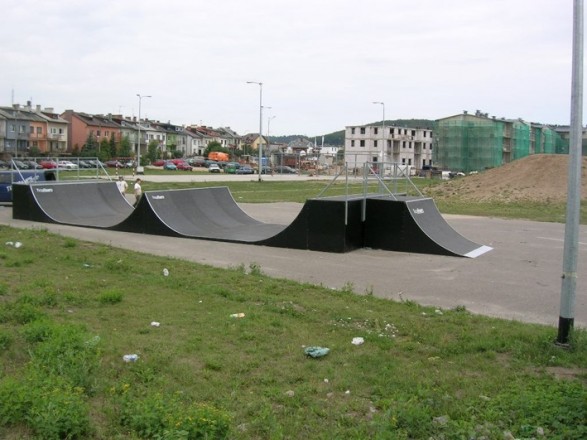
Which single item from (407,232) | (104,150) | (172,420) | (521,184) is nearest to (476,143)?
(521,184)

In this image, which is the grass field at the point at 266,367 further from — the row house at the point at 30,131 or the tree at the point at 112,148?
the tree at the point at 112,148

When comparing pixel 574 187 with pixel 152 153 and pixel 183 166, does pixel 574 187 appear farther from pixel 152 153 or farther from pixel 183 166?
pixel 152 153

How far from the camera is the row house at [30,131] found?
326 ft

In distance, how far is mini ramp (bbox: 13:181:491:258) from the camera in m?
16.0

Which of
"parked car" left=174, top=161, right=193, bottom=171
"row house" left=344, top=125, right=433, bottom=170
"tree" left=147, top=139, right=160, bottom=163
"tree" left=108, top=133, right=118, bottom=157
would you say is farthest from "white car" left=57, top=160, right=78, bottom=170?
"row house" left=344, top=125, right=433, bottom=170

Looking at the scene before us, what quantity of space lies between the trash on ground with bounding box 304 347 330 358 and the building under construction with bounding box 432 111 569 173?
8378 centimetres

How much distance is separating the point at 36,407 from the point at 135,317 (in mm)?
3571

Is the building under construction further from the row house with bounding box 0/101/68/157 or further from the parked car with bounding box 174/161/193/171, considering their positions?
the row house with bounding box 0/101/68/157

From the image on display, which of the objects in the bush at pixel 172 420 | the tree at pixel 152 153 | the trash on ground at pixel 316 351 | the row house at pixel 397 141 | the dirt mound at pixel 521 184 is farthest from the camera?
the row house at pixel 397 141

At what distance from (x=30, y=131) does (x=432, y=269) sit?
102 meters

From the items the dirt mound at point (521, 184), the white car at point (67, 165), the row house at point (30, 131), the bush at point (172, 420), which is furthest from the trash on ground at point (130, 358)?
the row house at point (30, 131)

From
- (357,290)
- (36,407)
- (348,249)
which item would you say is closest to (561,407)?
(36,407)

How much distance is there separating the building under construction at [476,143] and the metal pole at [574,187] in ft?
271

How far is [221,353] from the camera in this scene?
672 centimetres
